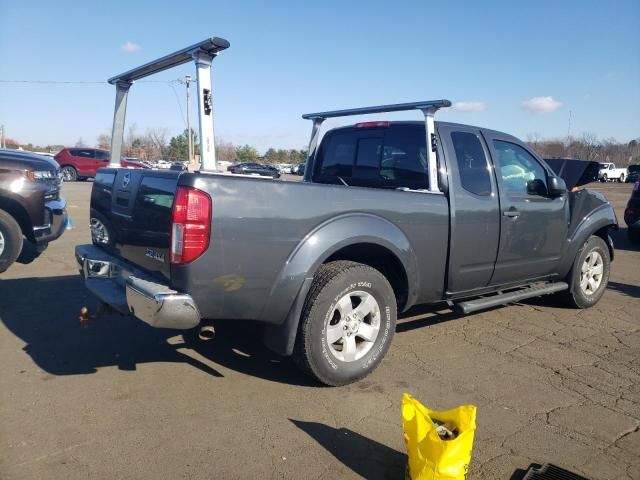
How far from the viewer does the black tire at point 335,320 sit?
3330 millimetres

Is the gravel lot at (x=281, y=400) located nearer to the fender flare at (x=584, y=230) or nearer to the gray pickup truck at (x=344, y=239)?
the gray pickup truck at (x=344, y=239)

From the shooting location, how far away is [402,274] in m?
3.92

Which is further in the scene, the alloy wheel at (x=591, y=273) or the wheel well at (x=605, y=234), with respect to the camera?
the wheel well at (x=605, y=234)

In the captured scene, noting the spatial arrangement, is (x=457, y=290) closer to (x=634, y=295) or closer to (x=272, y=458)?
(x=272, y=458)

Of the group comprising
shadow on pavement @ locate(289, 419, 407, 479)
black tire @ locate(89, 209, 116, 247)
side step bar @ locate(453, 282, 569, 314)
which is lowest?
shadow on pavement @ locate(289, 419, 407, 479)

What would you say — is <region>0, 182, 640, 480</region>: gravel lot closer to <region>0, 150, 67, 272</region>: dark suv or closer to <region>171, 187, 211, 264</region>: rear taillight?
<region>171, 187, 211, 264</region>: rear taillight

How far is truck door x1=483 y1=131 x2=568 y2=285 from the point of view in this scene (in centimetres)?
463

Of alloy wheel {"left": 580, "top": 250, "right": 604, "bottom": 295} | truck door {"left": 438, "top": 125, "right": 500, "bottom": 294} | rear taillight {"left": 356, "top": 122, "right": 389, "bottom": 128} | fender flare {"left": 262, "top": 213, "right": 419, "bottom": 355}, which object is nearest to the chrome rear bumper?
fender flare {"left": 262, "top": 213, "right": 419, "bottom": 355}

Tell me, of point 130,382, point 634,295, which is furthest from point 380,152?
point 634,295

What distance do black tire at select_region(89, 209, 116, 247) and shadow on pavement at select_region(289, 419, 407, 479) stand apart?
2.01 m

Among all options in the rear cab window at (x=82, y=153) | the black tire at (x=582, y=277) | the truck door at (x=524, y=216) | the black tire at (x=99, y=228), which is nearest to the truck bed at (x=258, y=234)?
the black tire at (x=99, y=228)

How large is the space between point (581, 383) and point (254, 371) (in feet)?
7.94

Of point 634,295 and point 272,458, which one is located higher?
point 634,295

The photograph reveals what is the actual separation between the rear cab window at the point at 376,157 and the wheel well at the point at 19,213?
155 inches
